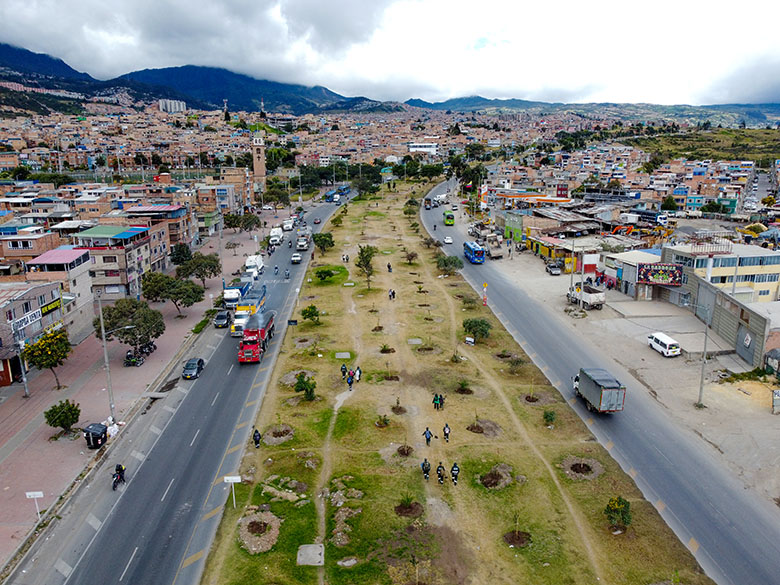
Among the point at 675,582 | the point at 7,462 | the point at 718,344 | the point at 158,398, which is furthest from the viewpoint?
the point at 718,344

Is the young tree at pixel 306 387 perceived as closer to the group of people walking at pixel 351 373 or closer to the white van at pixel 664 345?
the group of people walking at pixel 351 373

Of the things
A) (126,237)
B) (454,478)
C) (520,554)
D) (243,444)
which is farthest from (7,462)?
(126,237)

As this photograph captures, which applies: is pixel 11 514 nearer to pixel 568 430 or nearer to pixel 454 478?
pixel 454 478

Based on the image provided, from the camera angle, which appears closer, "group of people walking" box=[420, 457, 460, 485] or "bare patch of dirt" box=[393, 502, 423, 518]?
"bare patch of dirt" box=[393, 502, 423, 518]

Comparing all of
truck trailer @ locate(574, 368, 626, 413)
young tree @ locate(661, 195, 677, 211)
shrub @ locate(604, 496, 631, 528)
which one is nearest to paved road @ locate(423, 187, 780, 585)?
truck trailer @ locate(574, 368, 626, 413)

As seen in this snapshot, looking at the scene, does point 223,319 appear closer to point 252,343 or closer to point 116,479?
point 252,343

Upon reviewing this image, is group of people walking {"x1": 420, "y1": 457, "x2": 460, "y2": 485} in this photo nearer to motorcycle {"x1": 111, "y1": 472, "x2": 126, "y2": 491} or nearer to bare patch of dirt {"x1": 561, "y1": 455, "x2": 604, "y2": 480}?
bare patch of dirt {"x1": 561, "y1": 455, "x2": 604, "y2": 480}

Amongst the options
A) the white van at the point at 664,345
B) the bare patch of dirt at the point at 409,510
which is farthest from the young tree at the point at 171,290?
the white van at the point at 664,345
